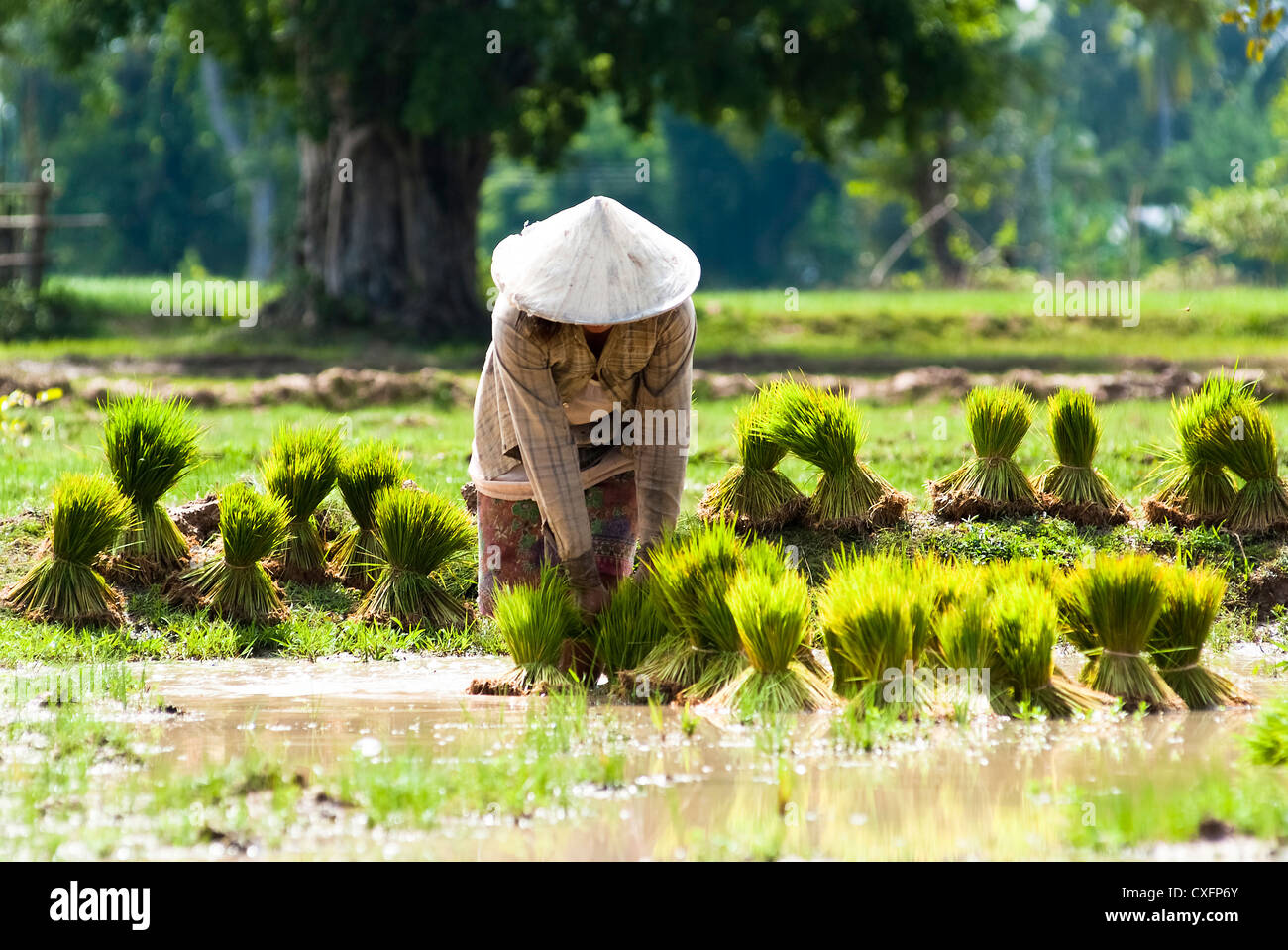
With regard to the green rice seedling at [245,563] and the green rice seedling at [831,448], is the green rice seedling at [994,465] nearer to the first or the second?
the green rice seedling at [831,448]

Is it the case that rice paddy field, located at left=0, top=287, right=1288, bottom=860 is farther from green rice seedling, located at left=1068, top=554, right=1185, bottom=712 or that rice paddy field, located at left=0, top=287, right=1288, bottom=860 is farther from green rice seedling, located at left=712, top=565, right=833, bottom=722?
green rice seedling, located at left=1068, top=554, right=1185, bottom=712

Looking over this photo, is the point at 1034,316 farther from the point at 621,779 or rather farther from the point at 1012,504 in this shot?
the point at 621,779

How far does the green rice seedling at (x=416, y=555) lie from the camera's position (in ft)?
24.5

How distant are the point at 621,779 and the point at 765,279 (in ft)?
200

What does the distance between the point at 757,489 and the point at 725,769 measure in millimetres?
2984

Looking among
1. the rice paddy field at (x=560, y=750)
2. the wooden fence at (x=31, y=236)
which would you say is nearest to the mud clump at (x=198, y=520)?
the rice paddy field at (x=560, y=750)

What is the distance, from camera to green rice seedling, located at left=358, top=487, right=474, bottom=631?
7.45 meters

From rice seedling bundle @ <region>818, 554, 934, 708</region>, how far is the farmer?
966 millimetres

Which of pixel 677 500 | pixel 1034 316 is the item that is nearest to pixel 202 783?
pixel 677 500

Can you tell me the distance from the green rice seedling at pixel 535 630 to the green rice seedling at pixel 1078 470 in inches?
123

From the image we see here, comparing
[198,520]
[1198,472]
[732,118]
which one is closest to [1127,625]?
[1198,472]

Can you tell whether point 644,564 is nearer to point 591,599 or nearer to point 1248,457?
point 591,599
